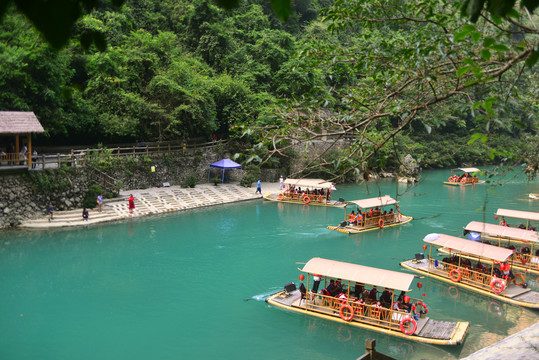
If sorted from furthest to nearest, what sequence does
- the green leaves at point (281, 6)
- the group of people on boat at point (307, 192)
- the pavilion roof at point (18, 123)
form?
the group of people on boat at point (307, 192), the pavilion roof at point (18, 123), the green leaves at point (281, 6)

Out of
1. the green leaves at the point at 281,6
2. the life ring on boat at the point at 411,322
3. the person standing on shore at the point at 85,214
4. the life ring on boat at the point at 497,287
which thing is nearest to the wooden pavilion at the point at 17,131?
the person standing on shore at the point at 85,214

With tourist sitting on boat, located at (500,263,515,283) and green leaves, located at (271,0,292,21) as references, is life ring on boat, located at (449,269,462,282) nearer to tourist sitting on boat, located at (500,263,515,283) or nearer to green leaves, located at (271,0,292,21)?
tourist sitting on boat, located at (500,263,515,283)

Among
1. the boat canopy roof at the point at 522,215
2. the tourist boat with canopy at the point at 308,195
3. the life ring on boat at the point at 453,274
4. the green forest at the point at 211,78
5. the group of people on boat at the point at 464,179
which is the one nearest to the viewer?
the green forest at the point at 211,78

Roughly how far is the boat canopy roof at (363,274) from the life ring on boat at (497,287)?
314cm

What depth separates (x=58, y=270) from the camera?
14.4 metres

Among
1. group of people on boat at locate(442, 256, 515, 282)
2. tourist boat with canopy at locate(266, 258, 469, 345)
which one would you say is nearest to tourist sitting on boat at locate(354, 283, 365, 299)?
tourist boat with canopy at locate(266, 258, 469, 345)

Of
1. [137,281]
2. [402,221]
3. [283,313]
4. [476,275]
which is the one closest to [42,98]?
[137,281]

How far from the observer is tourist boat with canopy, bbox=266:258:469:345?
A: 10.2m

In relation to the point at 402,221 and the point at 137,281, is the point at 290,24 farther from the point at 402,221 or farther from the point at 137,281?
the point at 137,281

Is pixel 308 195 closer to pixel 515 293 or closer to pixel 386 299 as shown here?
pixel 515 293

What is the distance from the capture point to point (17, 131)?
1767 cm

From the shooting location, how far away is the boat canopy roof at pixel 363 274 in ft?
35.4

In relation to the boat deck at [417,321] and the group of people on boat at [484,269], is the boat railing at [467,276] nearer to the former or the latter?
the group of people on boat at [484,269]

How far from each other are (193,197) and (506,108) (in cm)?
2184
